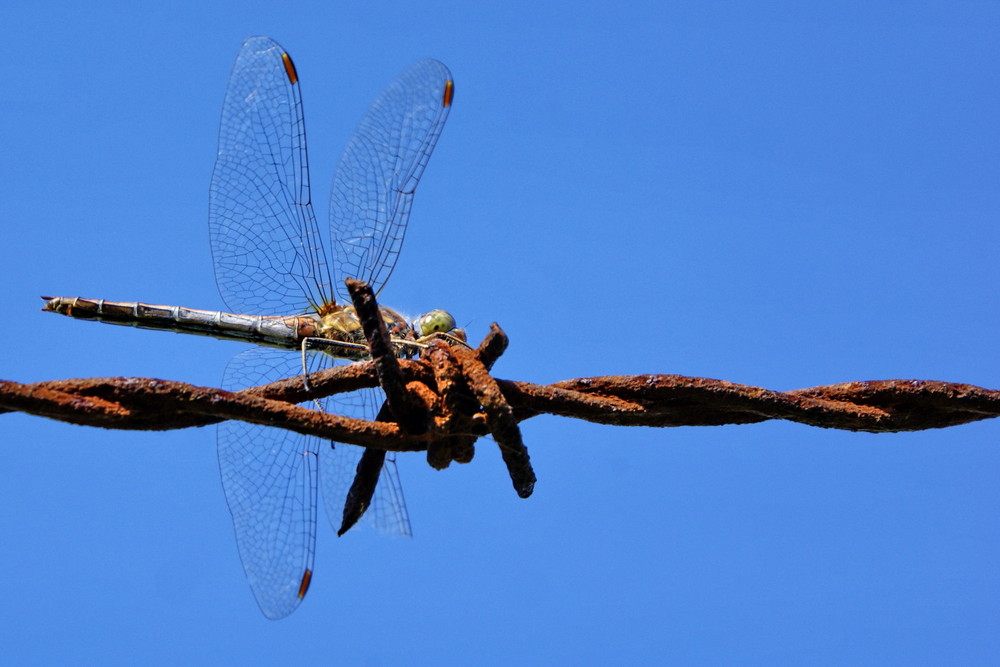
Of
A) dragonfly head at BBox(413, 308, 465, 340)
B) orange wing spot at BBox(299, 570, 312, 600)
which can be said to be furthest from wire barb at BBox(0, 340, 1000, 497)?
dragonfly head at BBox(413, 308, 465, 340)

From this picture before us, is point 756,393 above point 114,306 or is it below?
below

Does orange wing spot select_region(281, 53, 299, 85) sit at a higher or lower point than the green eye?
higher

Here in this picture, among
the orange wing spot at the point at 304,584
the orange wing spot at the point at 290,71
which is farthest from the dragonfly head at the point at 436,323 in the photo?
the orange wing spot at the point at 304,584

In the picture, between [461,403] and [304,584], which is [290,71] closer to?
[304,584]

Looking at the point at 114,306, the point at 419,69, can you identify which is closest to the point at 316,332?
the point at 114,306

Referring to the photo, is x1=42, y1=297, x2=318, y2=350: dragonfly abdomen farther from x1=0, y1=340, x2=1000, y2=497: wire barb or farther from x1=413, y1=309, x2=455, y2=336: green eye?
x1=0, y1=340, x2=1000, y2=497: wire barb

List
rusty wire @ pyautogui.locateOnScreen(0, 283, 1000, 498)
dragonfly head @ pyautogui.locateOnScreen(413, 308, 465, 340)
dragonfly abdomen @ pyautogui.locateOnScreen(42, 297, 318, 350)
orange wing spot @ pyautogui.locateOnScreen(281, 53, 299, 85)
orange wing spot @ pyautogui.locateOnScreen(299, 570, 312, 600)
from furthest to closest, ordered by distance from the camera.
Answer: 1. dragonfly abdomen @ pyautogui.locateOnScreen(42, 297, 318, 350)
2. orange wing spot @ pyautogui.locateOnScreen(281, 53, 299, 85)
3. dragonfly head @ pyautogui.locateOnScreen(413, 308, 465, 340)
4. orange wing spot @ pyautogui.locateOnScreen(299, 570, 312, 600)
5. rusty wire @ pyautogui.locateOnScreen(0, 283, 1000, 498)

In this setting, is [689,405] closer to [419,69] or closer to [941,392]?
[941,392]
